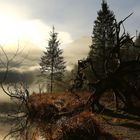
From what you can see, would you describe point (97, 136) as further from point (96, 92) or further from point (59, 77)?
point (59, 77)

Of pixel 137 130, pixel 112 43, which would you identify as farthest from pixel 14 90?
pixel 112 43

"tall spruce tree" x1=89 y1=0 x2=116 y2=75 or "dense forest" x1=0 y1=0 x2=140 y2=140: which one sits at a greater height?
"tall spruce tree" x1=89 y1=0 x2=116 y2=75

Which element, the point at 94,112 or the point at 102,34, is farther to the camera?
the point at 102,34

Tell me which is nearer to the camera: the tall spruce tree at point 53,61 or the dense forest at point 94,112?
the dense forest at point 94,112

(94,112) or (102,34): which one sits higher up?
(102,34)

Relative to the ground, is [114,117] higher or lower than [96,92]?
lower

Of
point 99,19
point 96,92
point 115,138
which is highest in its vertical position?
point 99,19

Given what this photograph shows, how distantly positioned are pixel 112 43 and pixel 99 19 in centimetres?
492

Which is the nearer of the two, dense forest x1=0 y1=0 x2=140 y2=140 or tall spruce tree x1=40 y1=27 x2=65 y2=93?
dense forest x1=0 y1=0 x2=140 y2=140

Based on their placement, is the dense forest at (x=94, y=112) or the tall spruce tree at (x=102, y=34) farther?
the tall spruce tree at (x=102, y=34)

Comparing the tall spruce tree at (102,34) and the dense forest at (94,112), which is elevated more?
the tall spruce tree at (102,34)

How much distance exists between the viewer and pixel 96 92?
21531 mm

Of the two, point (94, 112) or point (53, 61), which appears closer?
point (94, 112)

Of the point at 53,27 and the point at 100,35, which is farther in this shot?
the point at 53,27
